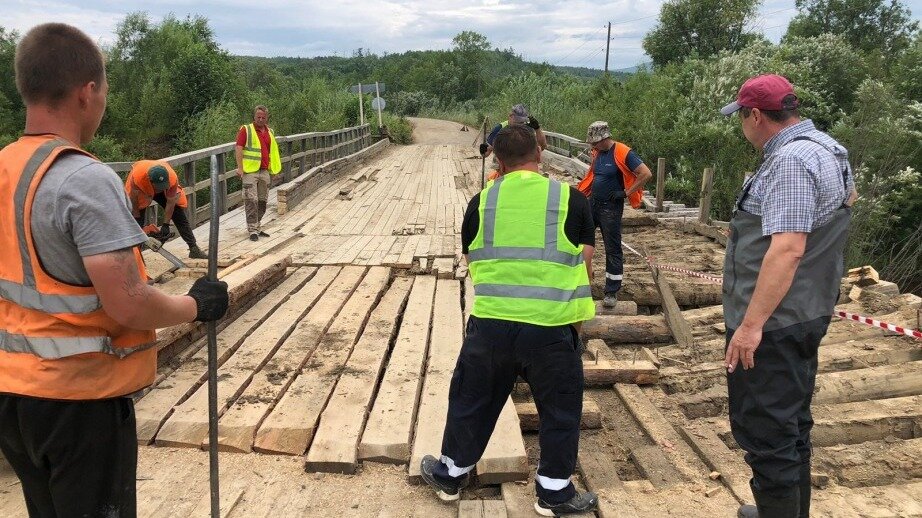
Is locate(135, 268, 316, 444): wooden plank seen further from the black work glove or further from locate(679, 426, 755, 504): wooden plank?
locate(679, 426, 755, 504): wooden plank

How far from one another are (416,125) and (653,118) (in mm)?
20962

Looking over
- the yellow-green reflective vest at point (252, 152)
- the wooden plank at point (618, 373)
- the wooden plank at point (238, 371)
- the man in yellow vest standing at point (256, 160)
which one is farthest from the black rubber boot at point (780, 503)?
the yellow-green reflective vest at point (252, 152)

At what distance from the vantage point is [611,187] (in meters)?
6.40

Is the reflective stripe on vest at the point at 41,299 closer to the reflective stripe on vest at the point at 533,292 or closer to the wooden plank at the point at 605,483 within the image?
the reflective stripe on vest at the point at 533,292

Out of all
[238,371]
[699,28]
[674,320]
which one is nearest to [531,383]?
[238,371]

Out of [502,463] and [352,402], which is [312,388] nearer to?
[352,402]

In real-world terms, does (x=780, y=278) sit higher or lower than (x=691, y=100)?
lower

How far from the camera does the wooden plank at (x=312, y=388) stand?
11.1 ft

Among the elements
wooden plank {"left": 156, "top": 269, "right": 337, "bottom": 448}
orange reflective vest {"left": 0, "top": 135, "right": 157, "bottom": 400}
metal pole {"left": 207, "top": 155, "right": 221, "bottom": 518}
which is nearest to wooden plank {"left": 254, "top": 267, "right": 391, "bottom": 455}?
wooden plank {"left": 156, "top": 269, "right": 337, "bottom": 448}

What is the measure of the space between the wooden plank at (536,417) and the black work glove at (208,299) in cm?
204

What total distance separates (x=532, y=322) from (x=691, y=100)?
2678cm

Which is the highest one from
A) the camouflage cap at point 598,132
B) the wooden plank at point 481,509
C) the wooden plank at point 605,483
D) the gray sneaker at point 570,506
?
the camouflage cap at point 598,132

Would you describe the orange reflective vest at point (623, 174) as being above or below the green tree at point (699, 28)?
below

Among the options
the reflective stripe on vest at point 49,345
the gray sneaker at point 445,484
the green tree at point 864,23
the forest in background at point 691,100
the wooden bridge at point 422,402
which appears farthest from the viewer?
the green tree at point 864,23
